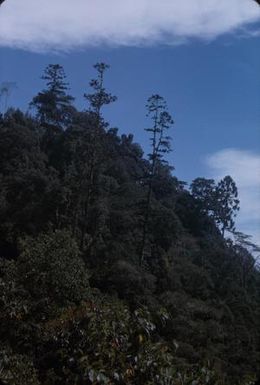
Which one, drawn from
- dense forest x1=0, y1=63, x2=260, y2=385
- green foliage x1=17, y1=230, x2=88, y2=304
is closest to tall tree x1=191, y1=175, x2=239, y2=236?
dense forest x1=0, y1=63, x2=260, y2=385

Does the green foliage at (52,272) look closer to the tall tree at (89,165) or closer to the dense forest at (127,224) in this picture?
the dense forest at (127,224)

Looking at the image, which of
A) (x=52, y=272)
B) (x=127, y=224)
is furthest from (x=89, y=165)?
(x=52, y=272)

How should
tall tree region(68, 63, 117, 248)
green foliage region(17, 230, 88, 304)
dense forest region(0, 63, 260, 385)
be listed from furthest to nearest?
tall tree region(68, 63, 117, 248), dense forest region(0, 63, 260, 385), green foliage region(17, 230, 88, 304)

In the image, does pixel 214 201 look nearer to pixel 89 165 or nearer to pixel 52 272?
pixel 89 165

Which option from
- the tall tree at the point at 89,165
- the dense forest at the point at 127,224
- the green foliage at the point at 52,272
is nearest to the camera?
the green foliage at the point at 52,272

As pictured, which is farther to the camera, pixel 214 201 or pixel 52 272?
pixel 214 201

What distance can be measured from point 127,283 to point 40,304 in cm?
1344

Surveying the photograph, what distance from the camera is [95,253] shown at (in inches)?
947

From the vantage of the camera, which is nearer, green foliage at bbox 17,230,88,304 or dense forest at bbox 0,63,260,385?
green foliage at bbox 17,230,88,304

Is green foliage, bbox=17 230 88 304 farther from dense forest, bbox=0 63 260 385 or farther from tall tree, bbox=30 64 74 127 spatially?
tall tree, bbox=30 64 74 127

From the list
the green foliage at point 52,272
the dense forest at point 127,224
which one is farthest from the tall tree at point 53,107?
the green foliage at point 52,272

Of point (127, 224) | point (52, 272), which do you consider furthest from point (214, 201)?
point (52, 272)

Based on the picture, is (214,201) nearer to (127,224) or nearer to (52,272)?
(127,224)

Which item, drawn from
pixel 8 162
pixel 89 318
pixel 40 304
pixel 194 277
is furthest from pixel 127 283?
pixel 89 318
